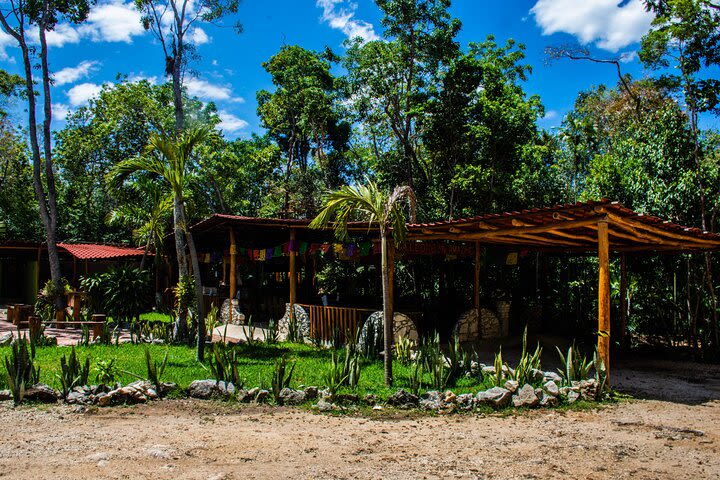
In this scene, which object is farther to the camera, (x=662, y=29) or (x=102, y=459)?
(x=662, y=29)

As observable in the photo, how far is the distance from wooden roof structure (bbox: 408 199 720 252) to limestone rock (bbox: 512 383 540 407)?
7.51 feet

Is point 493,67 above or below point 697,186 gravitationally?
above

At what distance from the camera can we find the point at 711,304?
10.3m

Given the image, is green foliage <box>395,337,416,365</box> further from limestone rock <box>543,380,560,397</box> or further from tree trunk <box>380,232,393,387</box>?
limestone rock <box>543,380,560,397</box>

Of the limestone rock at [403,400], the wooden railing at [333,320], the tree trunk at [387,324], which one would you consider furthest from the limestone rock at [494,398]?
the wooden railing at [333,320]

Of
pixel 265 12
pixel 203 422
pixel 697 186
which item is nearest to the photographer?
pixel 203 422

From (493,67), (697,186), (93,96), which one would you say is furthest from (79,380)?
(93,96)

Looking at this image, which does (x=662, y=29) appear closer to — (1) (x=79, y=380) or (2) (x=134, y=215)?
(1) (x=79, y=380)

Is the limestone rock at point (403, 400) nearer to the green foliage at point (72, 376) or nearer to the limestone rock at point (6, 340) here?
the green foliage at point (72, 376)

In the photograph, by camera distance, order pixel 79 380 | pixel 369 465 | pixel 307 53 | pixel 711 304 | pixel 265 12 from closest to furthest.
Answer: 1. pixel 369 465
2. pixel 79 380
3. pixel 711 304
4. pixel 265 12
5. pixel 307 53

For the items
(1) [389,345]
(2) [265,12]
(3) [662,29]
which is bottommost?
(1) [389,345]

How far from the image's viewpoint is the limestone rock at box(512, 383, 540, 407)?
622 centimetres

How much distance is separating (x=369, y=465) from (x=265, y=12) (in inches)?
693

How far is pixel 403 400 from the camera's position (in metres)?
6.25
